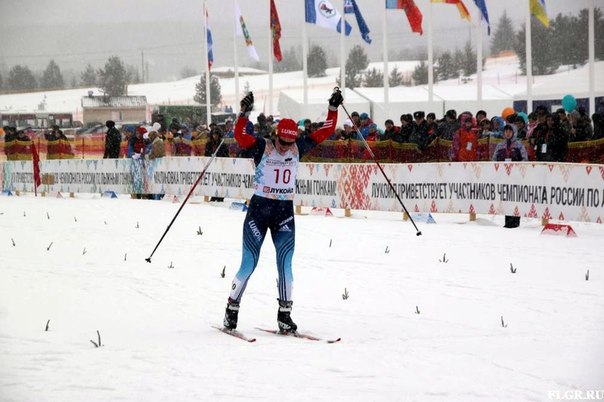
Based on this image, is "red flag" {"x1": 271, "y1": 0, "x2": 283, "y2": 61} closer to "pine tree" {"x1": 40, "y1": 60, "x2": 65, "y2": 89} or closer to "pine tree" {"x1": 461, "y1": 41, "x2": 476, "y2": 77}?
"pine tree" {"x1": 461, "y1": 41, "x2": 476, "y2": 77}

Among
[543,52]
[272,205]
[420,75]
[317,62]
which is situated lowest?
[272,205]

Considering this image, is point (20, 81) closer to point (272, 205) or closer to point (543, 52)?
point (543, 52)

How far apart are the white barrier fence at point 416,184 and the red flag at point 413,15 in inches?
322

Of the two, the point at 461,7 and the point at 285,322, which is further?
the point at 461,7

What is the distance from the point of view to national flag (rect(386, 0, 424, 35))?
28.7 metres

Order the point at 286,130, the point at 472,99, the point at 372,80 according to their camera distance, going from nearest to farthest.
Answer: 1. the point at 286,130
2. the point at 472,99
3. the point at 372,80

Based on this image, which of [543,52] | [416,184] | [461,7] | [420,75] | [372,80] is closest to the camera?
[416,184]

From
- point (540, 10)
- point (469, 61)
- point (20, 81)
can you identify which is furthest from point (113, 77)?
point (540, 10)

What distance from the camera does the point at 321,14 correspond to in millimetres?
31891

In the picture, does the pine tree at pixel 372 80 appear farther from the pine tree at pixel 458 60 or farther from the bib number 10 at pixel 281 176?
the bib number 10 at pixel 281 176

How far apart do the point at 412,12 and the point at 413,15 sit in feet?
0.32

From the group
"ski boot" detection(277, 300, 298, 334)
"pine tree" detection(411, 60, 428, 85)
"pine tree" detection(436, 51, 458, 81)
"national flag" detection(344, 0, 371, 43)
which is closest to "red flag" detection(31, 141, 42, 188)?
"national flag" detection(344, 0, 371, 43)

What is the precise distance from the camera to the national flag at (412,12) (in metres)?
28.7

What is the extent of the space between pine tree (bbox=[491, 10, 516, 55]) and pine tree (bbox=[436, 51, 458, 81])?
1486 inches
